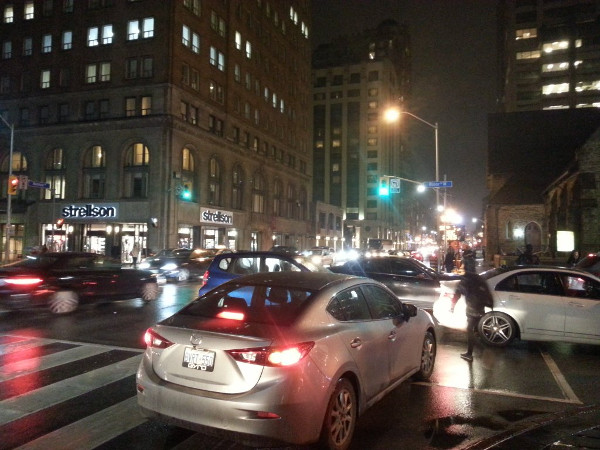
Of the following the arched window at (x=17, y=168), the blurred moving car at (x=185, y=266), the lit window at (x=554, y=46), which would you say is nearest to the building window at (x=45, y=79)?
the arched window at (x=17, y=168)

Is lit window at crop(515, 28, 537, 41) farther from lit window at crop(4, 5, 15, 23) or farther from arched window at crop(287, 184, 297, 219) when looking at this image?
Answer: lit window at crop(4, 5, 15, 23)

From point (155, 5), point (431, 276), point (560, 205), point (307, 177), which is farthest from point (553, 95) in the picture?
point (431, 276)

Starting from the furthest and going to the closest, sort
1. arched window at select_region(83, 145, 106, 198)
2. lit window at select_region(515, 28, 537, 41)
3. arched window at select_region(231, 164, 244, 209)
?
1. lit window at select_region(515, 28, 537, 41)
2. arched window at select_region(231, 164, 244, 209)
3. arched window at select_region(83, 145, 106, 198)

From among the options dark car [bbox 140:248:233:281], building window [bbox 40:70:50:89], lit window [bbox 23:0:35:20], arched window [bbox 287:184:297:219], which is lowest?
dark car [bbox 140:248:233:281]

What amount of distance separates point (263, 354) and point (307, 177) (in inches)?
2645

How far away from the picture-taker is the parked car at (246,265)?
38.0 ft

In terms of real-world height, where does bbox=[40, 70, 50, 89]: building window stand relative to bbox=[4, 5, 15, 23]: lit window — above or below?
below

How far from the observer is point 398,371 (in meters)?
5.65

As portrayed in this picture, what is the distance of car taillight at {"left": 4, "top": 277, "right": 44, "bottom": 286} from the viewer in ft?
38.1

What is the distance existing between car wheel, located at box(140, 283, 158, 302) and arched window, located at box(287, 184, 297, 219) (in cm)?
4950

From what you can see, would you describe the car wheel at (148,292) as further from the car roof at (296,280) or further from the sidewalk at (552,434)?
the sidewalk at (552,434)

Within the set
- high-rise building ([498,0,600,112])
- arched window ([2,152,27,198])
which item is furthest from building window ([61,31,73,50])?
high-rise building ([498,0,600,112])

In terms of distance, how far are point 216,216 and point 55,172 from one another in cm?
1460

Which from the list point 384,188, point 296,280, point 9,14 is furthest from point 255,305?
point 9,14
